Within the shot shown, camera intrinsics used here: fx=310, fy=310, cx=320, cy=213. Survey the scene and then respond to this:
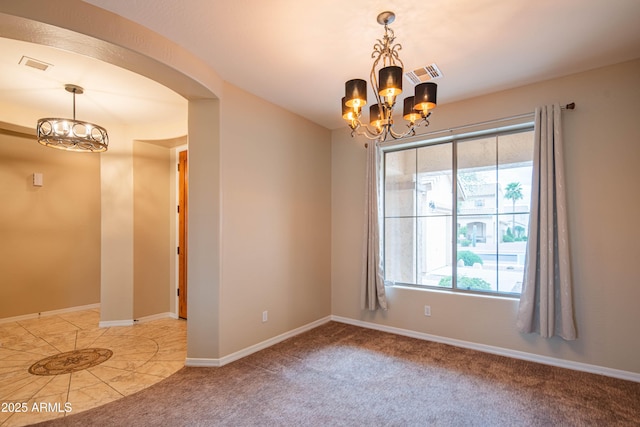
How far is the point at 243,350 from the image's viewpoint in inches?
131

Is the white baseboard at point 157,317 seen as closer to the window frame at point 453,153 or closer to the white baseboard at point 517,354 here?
the white baseboard at point 517,354

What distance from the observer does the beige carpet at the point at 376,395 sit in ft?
7.32

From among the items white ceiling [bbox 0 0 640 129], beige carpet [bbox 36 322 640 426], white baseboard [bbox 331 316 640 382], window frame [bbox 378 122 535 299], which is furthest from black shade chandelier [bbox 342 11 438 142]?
white baseboard [bbox 331 316 640 382]

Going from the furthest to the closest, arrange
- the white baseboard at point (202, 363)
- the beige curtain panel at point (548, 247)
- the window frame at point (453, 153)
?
the window frame at point (453, 153) < the white baseboard at point (202, 363) < the beige curtain panel at point (548, 247)

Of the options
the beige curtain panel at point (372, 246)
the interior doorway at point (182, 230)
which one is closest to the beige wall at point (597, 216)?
the beige curtain panel at point (372, 246)

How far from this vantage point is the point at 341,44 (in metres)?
2.57

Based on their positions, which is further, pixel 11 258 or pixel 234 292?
pixel 11 258

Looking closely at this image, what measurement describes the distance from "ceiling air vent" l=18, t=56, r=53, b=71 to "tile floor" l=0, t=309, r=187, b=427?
2822 millimetres

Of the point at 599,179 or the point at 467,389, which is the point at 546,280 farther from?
the point at 467,389

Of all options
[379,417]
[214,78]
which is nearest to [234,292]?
[379,417]

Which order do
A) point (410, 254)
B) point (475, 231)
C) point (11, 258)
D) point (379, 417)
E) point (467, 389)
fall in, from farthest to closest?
point (11, 258)
point (410, 254)
point (475, 231)
point (467, 389)
point (379, 417)

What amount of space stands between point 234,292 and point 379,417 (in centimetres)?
181

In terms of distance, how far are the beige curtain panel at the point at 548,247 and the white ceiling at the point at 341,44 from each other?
2.17ft

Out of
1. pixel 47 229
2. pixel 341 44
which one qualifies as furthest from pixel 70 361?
pixel 341 44
